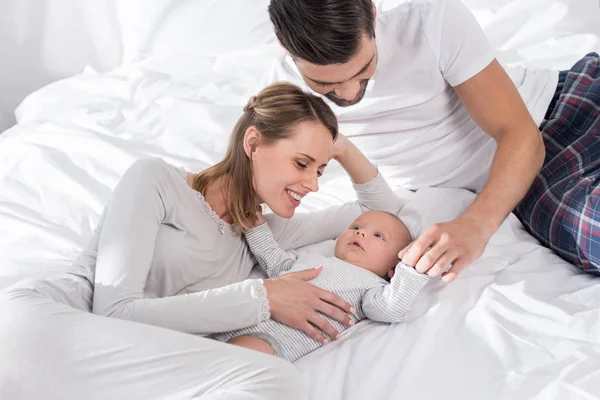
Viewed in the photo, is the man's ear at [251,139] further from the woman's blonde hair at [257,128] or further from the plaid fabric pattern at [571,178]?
the plaid fabric pattern at [571,178]

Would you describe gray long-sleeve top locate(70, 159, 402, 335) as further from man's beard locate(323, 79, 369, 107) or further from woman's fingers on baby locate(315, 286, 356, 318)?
man's beard locate(323, 79, 369, 107)

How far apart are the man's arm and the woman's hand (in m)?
0.19

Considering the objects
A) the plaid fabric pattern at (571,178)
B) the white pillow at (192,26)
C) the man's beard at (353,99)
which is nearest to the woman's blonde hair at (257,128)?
the man's beard at (353,99)

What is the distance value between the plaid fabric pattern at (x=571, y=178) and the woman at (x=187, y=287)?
0.46 meters

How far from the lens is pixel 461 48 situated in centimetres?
179

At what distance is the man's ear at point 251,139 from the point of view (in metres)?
1.64

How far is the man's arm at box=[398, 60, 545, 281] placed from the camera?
1.60 m

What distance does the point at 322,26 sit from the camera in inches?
58.1

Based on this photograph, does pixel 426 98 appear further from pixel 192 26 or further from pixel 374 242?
pixel 192 26

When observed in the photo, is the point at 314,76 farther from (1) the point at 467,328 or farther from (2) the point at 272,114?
(1) the point at 467,328

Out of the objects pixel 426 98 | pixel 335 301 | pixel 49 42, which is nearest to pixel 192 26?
pixel 49 42

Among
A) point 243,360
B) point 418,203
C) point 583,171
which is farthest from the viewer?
point 418,203

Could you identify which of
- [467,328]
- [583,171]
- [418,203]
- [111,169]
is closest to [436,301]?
[467,328]

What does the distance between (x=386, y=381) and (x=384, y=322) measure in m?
0.22
